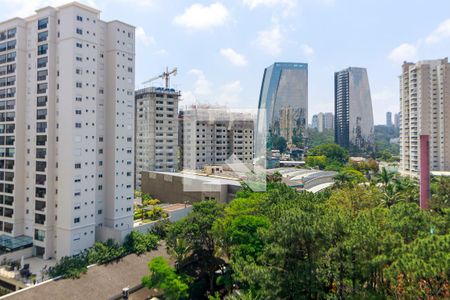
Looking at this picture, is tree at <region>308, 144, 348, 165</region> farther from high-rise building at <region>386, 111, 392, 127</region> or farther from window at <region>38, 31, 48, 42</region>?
high-rise building at <region>386, 111, 392, 127</region>

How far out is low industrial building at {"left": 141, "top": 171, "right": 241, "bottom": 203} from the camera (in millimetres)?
25734

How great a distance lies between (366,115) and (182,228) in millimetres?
73154

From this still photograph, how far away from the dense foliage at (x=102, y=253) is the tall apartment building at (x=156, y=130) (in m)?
19.6

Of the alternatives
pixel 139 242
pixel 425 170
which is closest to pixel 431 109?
pixel 425 170

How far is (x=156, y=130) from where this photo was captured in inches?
1524

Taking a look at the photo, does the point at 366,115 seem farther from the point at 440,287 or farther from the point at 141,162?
the point at 440,287

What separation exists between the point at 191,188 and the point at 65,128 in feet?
37.7

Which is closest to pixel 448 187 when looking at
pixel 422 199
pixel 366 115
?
pixel 422 199

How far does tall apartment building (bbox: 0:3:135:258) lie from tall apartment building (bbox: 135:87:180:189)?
17.9 m

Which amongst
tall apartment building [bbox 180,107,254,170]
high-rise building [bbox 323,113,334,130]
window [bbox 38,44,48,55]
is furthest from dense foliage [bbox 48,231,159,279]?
high-rise building [bbox 323,113,334,130]

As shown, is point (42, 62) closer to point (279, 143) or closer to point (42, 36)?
point (42, 36)

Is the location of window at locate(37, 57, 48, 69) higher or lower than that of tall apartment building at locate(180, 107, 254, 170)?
higher

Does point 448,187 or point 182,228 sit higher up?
point 448,187

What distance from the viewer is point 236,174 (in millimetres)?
31953
